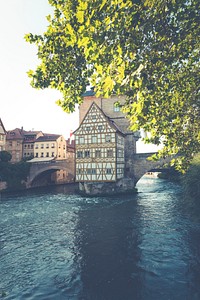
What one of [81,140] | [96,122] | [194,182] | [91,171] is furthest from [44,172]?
[194,182]

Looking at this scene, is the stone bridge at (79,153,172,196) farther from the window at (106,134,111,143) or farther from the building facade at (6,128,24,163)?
the building facade at (6,128,24,163)

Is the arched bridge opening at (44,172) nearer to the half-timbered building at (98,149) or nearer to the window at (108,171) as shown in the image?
the half-timbered building at (98,149)

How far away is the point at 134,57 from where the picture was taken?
577cm

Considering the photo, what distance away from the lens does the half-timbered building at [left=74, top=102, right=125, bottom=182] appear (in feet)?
100

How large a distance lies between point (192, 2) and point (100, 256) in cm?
1148

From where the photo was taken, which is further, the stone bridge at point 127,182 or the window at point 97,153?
the window at point 97,153

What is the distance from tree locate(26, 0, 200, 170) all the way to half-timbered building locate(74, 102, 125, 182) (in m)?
21.3

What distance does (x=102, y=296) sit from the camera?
7.38 m

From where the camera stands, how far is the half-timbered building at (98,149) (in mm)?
30500

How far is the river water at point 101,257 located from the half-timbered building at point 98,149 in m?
11.8

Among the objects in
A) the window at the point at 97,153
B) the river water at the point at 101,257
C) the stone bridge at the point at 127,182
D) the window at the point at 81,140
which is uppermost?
the window at the point at 81,140

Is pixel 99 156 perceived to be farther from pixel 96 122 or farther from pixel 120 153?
pixel 96 122

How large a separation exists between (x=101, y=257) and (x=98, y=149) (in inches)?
846

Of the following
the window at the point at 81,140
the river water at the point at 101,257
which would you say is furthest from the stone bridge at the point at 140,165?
the river water at the point at 101,257
